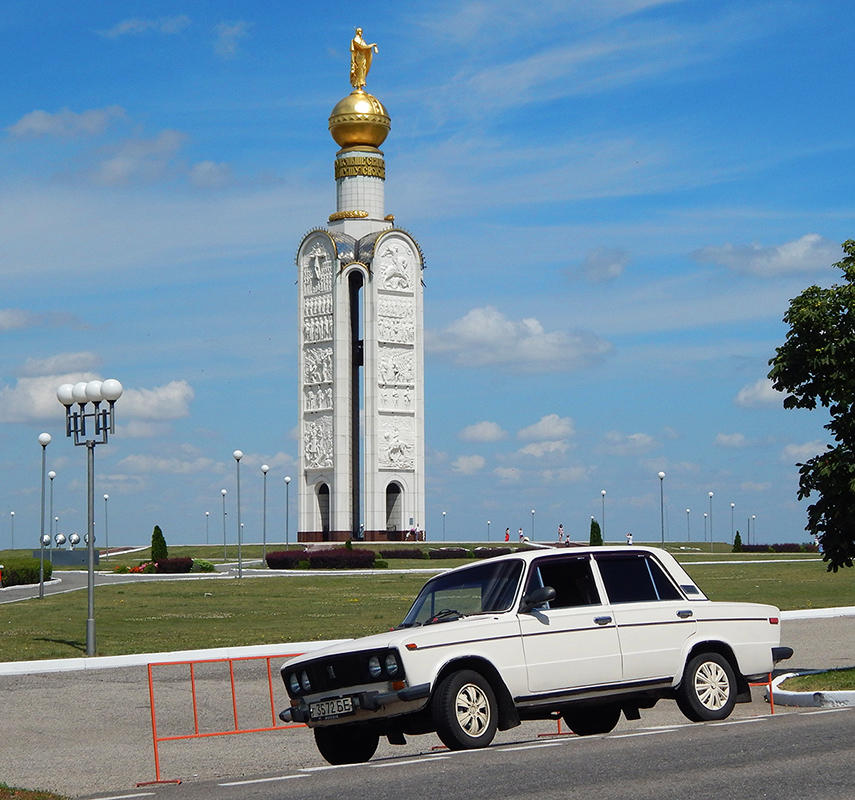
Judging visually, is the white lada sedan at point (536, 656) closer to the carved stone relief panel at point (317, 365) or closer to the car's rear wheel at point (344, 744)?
the car's rear wheel at point (344, 744)

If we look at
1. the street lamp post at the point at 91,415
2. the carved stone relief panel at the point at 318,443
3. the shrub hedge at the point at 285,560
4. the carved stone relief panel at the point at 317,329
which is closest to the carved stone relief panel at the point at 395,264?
the carved stone relief panel at the point at 317,329

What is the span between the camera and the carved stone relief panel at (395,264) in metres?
86.1

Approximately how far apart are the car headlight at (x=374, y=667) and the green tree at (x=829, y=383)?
9310 mm

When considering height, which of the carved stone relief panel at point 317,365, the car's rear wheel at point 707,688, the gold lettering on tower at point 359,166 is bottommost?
the car's rear wheel at point 707,688

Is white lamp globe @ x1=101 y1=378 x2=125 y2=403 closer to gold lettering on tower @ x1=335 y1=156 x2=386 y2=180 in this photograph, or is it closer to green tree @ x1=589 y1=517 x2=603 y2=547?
green tree @ x1=589 y1=517 x2=603 y2=547

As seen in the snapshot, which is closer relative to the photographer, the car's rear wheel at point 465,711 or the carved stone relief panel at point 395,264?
the car's rear wheel at point 465,711

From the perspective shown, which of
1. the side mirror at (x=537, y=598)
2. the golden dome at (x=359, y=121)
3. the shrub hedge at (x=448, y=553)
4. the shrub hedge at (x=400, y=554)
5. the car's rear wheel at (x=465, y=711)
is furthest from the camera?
the golden dome at (x=359, y=121)


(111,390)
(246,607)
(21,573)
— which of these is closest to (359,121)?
(21,573)

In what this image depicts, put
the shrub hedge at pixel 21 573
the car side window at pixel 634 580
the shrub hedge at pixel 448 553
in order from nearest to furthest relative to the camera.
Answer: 1. the car side window at pixel 634 580
2. the shrub hedge at pixel 21 573
3. the shrub hedge at pixel 448 553

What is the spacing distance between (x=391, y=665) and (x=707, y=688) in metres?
3.64

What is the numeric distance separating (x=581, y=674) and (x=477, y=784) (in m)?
2.99

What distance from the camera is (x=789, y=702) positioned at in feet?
55.5

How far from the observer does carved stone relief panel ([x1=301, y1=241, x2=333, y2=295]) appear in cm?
8712

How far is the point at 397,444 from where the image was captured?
86312mm
